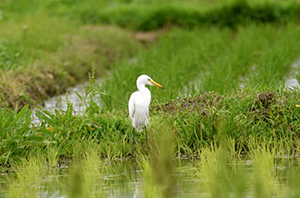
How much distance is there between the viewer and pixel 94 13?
88.5ft

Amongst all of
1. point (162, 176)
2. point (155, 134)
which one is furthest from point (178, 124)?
point (162, 176)

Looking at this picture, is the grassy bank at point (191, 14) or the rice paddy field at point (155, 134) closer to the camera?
the rice paddy field at point (155, 134)

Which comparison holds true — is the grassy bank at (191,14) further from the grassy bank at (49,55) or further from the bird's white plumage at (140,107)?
the bird's white plumage at (140,107)

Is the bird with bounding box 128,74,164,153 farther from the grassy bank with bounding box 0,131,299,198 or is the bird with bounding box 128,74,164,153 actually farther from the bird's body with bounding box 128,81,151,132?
the grassy bank with bounding box 0,131,299,198

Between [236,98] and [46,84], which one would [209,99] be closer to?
[236,98]

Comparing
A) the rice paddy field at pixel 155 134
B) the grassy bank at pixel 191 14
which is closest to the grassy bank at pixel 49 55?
the rice paddy field at pixel 155 134

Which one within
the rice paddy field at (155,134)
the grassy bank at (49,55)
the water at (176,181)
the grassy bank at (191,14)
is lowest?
the water at (176,181)

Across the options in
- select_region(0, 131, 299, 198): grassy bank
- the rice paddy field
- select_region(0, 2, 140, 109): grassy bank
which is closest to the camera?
select_region(0, 131, 299, 198): grassy bank

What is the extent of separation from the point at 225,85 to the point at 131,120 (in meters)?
2.51

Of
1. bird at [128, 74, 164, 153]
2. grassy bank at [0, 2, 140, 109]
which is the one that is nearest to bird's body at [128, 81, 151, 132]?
bird at [128, 74, 164, 153]

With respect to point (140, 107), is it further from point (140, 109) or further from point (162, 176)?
point (162, 176)

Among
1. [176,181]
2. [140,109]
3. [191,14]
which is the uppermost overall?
[191,14]

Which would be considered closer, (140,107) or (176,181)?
(176,181)

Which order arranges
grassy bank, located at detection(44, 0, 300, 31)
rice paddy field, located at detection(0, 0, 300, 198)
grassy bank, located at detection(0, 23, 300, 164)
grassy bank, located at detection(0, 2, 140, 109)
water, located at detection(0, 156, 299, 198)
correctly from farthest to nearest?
grassy bank, located at detection(44, 0, 300, 31), grassy bank, located at detection(0, 2, 140, 109), grassy bank, located at detection(0, 23, 300, 164), rice paddy field, located at detection(0, 0, 300, 198), water, located at detection(0, 156, 299, 198)
